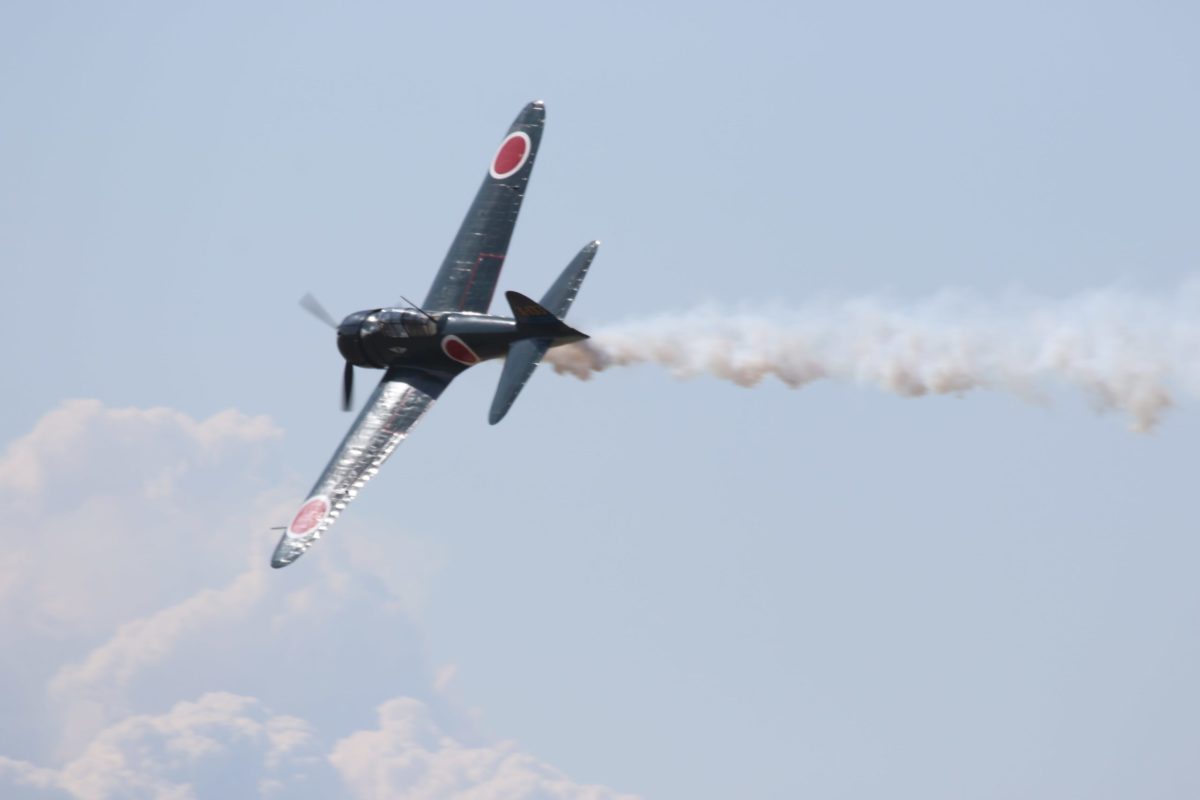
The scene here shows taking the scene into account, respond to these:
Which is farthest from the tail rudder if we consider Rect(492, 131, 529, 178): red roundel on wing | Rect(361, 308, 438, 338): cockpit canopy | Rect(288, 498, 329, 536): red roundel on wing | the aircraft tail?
Rect(492, 131, 529, 178): red roundel on wing

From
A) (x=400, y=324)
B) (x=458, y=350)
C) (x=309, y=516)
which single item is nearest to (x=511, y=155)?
(x=400, y=324)

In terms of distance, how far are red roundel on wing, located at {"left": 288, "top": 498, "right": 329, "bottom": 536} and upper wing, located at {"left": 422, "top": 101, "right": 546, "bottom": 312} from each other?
7200 mm

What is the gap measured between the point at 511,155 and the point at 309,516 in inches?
566

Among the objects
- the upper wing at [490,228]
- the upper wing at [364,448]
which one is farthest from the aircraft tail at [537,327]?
the upper wing at [490,228]

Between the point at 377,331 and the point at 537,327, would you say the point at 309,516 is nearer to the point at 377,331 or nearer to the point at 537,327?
the point at 377,331

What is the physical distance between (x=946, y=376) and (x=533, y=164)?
16.1 m

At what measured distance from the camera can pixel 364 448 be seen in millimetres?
52969

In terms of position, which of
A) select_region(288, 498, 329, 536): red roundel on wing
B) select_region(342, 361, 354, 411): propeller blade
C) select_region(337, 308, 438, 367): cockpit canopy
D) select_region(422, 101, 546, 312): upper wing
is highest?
select_region(422, 101, 546, 312): upper wing

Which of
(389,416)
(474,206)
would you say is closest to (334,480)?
(389,416)

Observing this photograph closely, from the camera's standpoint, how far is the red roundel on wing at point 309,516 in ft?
168

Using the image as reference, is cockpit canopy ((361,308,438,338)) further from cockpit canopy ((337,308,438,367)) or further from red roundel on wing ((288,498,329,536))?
red roundel on wing ((288,498,329,536))

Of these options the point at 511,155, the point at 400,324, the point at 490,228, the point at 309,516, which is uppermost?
the point at 511,155

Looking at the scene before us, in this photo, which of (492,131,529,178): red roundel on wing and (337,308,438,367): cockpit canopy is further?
(492,131,529,178): red roundel on wing

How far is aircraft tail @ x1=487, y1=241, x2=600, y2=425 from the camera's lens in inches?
1956
